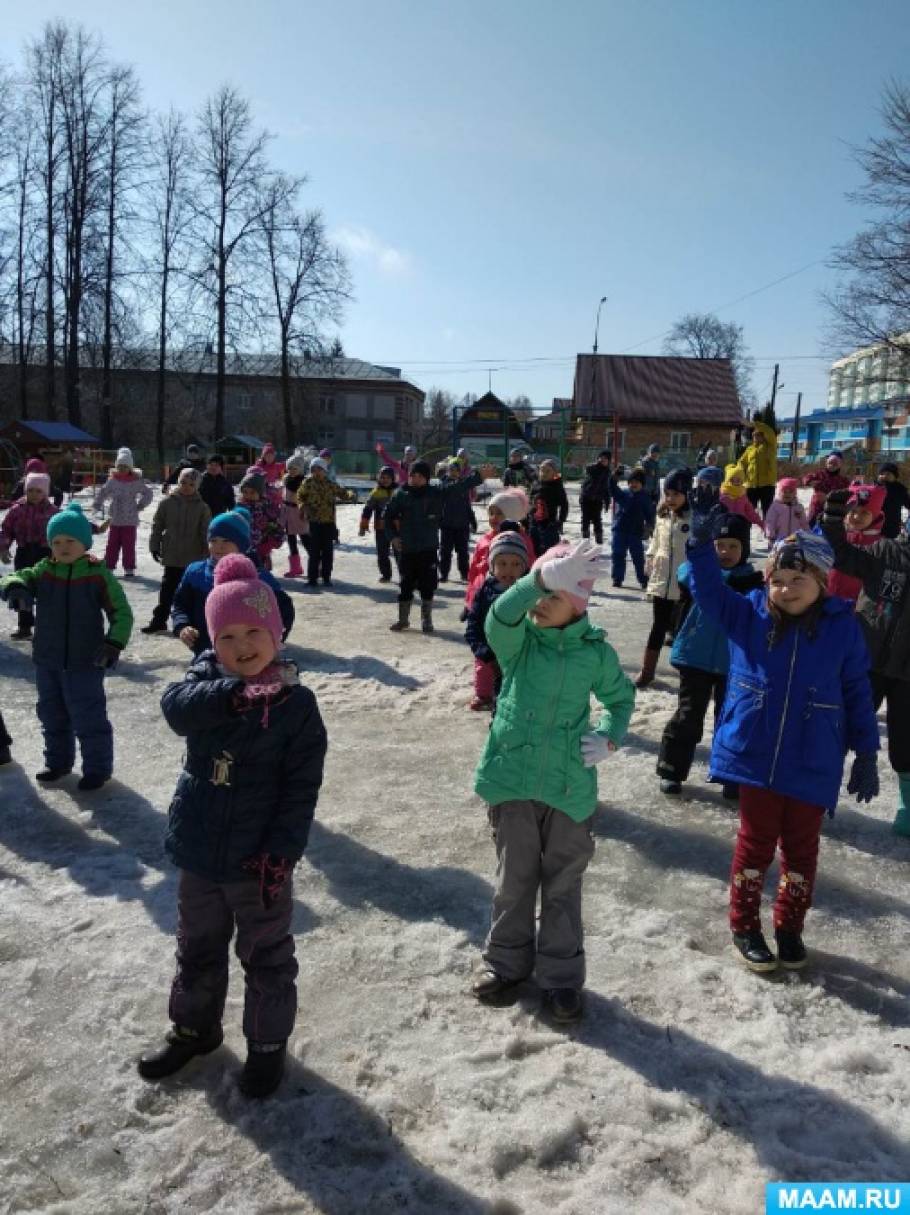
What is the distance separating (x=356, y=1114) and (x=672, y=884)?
199cm

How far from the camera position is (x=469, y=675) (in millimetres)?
7449

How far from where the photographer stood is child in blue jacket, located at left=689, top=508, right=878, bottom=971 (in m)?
3.15

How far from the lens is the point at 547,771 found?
296 cm

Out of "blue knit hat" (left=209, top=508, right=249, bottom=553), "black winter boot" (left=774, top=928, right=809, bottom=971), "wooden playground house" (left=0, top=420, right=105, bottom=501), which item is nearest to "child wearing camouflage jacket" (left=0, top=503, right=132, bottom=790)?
"blue knit hat" (left=209, top=508, right=249, bottom=553)

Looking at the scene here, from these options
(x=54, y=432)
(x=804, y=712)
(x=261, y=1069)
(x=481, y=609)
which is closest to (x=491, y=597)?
(x=481, y=609)

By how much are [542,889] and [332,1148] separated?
1.09m

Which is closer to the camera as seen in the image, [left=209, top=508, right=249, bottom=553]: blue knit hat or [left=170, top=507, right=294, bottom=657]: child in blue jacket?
[left=170, top=507, right=294, bottom=657]: child in blue jacket

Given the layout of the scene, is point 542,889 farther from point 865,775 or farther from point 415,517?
point 415,517

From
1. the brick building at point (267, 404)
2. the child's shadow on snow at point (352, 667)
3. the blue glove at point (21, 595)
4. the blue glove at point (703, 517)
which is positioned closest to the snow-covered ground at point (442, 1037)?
the blue glove at point (21, 595)

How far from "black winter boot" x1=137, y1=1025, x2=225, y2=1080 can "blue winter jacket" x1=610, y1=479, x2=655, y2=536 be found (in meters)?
9.44

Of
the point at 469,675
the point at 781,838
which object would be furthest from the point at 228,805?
the point at 469,675

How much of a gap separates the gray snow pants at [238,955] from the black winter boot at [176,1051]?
3 centimetres

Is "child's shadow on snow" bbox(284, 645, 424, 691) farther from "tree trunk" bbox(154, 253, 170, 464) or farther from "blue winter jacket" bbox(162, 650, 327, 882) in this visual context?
"tree trunk" bbox(154, 253, 170, 464)

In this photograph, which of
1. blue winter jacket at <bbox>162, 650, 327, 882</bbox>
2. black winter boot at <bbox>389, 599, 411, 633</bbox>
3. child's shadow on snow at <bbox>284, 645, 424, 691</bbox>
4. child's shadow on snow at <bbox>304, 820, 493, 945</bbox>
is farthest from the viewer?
black winter boot at <bbox>389, 599, 411, 633</bbox>
